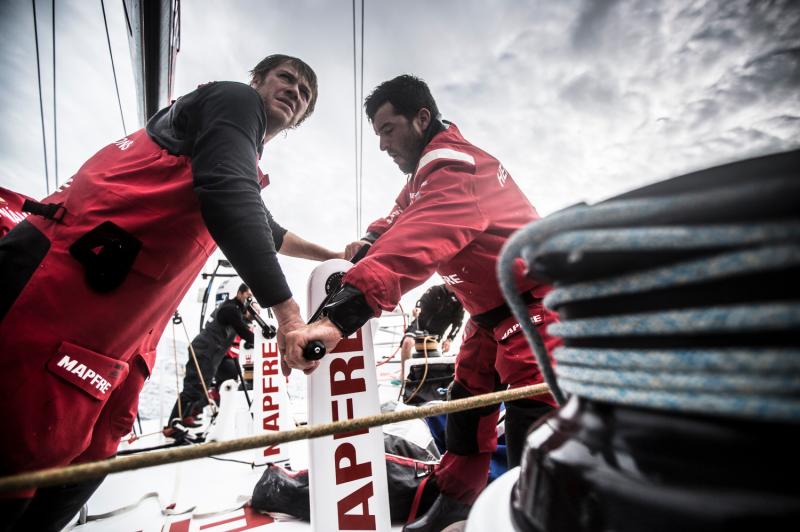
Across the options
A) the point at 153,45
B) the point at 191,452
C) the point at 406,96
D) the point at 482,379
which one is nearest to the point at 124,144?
the point at 191,452

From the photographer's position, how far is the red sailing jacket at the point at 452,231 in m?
0.87

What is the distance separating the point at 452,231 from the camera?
97 centimetres

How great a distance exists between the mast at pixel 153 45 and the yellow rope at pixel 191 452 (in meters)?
3.03

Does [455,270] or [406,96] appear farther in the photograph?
[406,96]

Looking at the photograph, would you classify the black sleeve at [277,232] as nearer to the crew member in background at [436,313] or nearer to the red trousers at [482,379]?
the red trousers at [482,379]

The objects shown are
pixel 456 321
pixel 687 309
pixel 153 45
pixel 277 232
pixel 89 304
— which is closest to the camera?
pixel 687 309

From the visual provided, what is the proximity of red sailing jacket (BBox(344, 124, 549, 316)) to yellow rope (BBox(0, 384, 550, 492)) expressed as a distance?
35 cm

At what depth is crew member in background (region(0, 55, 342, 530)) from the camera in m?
0.66

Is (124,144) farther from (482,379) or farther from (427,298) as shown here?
(427,298)

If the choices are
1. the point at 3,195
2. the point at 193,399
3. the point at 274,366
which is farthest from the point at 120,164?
the point at 193,399

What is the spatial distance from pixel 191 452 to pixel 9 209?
1332mm

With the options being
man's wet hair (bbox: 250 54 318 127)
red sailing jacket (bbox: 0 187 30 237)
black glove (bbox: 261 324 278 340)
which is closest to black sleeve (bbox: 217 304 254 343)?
black glove (bbox: 261 324 278 340)

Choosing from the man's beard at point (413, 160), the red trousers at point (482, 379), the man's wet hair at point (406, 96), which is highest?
the man's wet hair at point (406, 96)

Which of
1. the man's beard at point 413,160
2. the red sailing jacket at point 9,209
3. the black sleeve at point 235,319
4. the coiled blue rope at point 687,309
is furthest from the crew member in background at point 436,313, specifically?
the coiled blue rope at point 687,309
